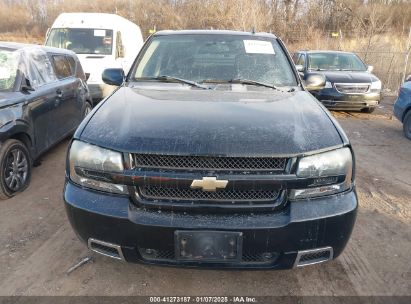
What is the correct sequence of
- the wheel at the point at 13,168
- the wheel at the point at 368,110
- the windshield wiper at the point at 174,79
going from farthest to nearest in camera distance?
the wheel at the point at 368,110 < the wheel at the point at 13,168 < the windshield wiper at the point at 174,79

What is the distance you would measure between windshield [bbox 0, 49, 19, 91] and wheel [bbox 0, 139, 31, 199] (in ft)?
2.26

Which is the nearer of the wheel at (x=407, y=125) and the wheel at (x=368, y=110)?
the wheel at (x=407, y=125)

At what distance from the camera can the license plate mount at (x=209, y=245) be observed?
222 cm

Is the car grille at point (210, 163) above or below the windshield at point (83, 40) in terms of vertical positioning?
above

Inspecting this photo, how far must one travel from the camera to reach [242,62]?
148 inches

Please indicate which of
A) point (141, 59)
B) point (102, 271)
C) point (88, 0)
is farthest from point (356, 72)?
point (88, 0)

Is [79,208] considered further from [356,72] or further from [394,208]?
[356,72]

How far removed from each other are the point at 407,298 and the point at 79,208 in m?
2.29

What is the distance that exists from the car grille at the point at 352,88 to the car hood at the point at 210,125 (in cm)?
670

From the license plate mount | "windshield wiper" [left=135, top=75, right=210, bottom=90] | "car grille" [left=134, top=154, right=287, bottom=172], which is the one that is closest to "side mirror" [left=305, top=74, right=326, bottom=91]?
"windshield wiper" [left=135, top=75, right=210, bottom=90]

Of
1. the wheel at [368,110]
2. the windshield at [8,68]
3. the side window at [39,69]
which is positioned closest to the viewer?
the windshield at [8,68]

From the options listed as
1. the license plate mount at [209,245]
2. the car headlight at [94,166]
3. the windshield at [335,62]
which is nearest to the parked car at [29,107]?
the car headlight at [94,166]

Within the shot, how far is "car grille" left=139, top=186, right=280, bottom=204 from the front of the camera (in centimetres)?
229

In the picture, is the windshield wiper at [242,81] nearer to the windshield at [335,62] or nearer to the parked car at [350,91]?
the parked car at [350,91]
